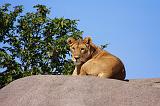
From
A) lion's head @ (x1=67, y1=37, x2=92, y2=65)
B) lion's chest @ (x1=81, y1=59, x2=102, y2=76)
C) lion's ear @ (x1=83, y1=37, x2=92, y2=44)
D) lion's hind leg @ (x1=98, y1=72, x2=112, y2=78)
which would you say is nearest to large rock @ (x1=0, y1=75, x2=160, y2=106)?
lion's hind leg @ (x1=98, y1=72, x2=112, y2=78)

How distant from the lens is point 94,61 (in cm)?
1318

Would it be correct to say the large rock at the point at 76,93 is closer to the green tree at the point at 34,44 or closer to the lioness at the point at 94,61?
the lioness at the point at 94,61

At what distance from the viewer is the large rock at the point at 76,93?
1055 centimetres

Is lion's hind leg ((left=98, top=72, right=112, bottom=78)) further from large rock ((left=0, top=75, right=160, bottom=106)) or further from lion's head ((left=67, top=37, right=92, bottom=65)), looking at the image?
large rock ((left=0, top=75, right=160, bottom=106))

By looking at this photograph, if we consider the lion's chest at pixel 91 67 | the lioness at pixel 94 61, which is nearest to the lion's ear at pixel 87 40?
the lioness at pixel 94 61

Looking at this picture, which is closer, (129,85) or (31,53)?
(129,85)

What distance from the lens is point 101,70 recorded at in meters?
12.8

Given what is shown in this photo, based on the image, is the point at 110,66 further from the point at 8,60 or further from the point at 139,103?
the point at 8,60

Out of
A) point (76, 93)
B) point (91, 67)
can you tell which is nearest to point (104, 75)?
point (91, 67)

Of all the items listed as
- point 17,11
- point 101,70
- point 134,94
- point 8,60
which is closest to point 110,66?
point 101,70

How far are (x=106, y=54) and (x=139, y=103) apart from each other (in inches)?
138

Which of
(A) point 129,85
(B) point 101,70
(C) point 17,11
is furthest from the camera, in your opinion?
(C) point 17,11

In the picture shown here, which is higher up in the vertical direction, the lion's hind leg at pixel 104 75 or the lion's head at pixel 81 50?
the lion's head at pixel 81 50

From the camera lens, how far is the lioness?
12794 mm
